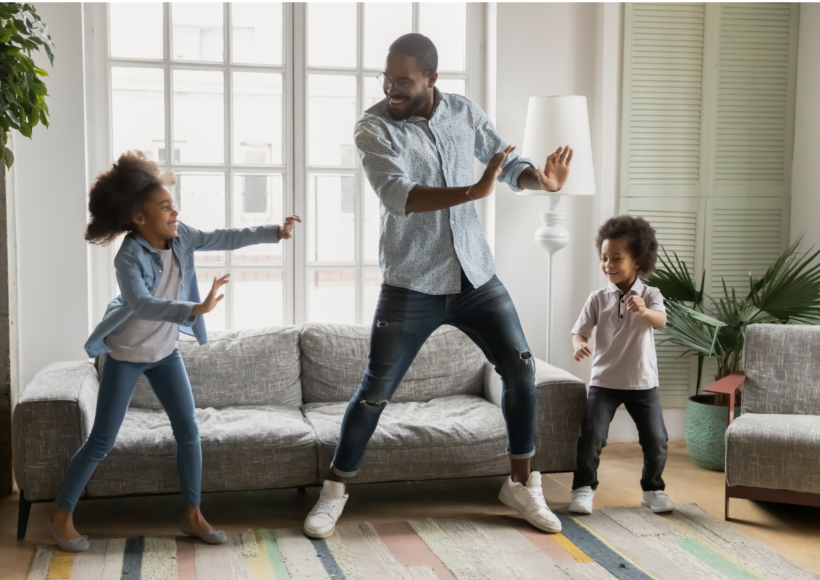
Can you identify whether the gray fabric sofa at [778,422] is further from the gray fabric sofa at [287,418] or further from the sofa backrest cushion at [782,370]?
the gray fabric sofa at [287,418]

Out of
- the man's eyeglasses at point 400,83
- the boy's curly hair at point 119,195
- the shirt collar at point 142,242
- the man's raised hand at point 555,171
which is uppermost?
the man's eyeglasses at point 400,83

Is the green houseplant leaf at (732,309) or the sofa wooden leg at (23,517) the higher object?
the green houseplant leaf at (732,309)

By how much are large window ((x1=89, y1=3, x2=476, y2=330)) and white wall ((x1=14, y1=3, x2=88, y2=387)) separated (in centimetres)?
19

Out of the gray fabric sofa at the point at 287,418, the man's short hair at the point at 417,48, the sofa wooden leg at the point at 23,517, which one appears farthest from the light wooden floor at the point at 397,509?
the man's short hair at the point at 417,48

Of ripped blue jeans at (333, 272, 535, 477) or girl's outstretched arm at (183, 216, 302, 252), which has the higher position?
girl's outstretched arm at (183, 216, 302, 252)

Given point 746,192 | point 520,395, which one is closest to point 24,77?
point 520,395

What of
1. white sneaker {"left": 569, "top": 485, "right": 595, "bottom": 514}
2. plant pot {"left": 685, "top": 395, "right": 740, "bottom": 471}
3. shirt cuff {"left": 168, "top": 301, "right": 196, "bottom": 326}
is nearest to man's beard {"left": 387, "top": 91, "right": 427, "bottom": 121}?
shirt cuff {"left": 168, "top": 301, "right": 196, "bottom": 326}

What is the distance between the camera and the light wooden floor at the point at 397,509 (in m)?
2.52

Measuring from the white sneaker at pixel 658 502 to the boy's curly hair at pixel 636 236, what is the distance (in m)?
0.77

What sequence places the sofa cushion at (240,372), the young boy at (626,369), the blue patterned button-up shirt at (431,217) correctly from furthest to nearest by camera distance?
the sofa cushion at (240,372) < the young boy at (626,369) < the blue patterned button-up shirt at (431,217)

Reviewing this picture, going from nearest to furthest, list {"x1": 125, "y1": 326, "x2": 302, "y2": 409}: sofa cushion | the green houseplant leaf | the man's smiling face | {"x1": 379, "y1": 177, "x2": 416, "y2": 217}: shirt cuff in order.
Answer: {"x1": 379, "y1": 177, "x2": 416, "y2": 217}: shirt cuff
the man's smiling face
{"x1": 125, "y1": 326, "x2": 302, "y2": 409}: sofa cushion
the green houseplant leaf

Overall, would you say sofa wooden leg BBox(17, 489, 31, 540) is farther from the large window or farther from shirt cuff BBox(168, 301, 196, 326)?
the large window

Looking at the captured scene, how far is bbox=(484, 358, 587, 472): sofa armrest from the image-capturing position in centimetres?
281

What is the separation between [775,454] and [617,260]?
31.6 inches
